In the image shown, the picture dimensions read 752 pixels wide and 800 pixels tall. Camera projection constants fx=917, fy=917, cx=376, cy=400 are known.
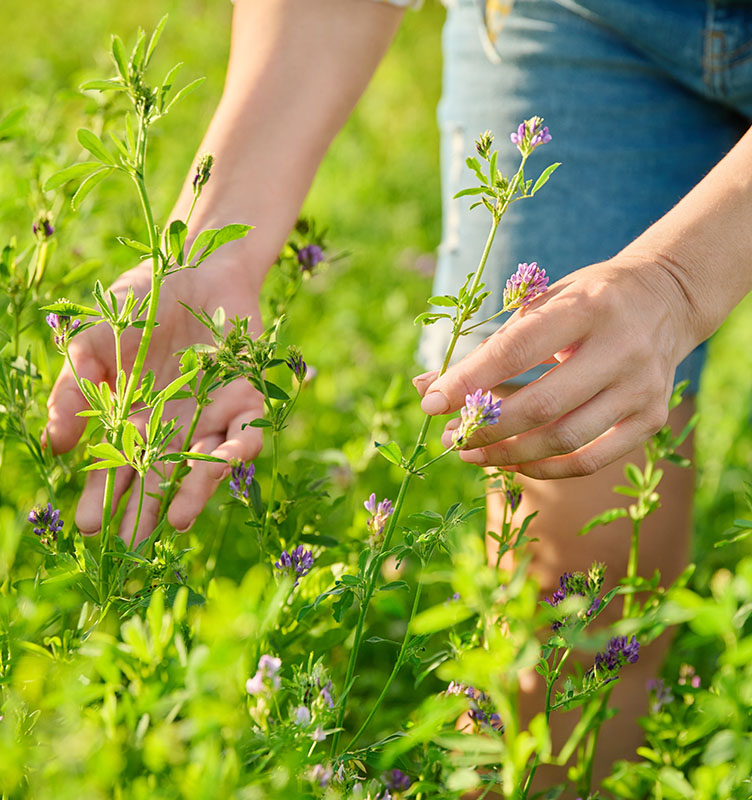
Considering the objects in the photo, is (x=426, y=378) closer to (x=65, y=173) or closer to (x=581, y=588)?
(x=581, y=588)

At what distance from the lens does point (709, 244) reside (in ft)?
3.97

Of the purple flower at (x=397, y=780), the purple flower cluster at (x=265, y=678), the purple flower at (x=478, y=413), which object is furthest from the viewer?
A: the purple flower at (x=397, y=780)

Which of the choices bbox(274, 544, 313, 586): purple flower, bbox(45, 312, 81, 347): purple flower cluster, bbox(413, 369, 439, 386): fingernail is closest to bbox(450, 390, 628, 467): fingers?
bbox(413, 369, 439, 386): fingernail

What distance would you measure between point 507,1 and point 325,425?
1.13 meters

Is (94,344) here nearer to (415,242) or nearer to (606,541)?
(606,541)

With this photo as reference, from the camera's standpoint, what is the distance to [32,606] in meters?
0.86

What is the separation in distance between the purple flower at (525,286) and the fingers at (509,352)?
25 mm

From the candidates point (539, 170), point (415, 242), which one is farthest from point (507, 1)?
point (415, 242)

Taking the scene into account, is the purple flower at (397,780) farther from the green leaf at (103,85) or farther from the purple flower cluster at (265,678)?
the green leaf at (103,85)

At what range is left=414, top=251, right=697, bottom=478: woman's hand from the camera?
1083 millimetres

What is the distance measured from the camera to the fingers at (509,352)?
→ 108cm

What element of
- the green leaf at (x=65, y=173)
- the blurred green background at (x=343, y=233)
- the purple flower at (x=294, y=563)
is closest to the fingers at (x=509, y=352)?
the purple flower at (x=294, y=563)

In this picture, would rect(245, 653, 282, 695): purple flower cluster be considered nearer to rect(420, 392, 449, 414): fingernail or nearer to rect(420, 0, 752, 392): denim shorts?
rect(420, 392, 449, 414): fingernail

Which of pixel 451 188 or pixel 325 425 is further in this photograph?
pixel 325 425
